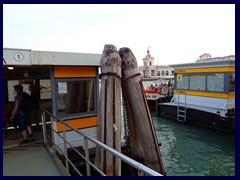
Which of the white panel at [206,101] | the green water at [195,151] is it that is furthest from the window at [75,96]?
the white panel at [206,101]

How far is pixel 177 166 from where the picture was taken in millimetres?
7219

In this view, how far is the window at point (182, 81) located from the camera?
13.4m

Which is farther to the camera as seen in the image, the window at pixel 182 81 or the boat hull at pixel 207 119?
the window at pixel 182 81

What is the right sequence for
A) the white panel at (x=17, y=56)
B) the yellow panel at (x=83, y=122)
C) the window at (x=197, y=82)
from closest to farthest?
the white panel at (x=17, y=56)
the yellow panel at (x=83, y=122)
the window at (x=197, y=82)

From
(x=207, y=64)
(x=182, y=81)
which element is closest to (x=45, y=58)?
(x=207, y=64)

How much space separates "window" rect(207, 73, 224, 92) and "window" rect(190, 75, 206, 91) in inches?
14.9

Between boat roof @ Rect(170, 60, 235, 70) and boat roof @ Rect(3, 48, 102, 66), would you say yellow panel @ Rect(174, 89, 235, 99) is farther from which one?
boat roof @ Rect(3, 48, 102, 66)

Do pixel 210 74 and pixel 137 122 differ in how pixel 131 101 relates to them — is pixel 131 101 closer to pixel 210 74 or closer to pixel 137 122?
pixel 137 122

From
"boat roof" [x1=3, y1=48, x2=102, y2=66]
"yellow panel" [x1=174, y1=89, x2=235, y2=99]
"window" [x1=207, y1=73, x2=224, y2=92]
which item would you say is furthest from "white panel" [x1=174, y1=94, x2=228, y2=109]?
"boat roof" [x1=3, y1=48, x2=102, y2=66]

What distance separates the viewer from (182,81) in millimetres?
13719

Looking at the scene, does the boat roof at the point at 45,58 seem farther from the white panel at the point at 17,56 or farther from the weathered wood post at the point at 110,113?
the weathered wood post at the point at 110,113

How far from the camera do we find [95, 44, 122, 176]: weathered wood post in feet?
11.1

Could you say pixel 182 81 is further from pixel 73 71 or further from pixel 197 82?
pixel 73 71
